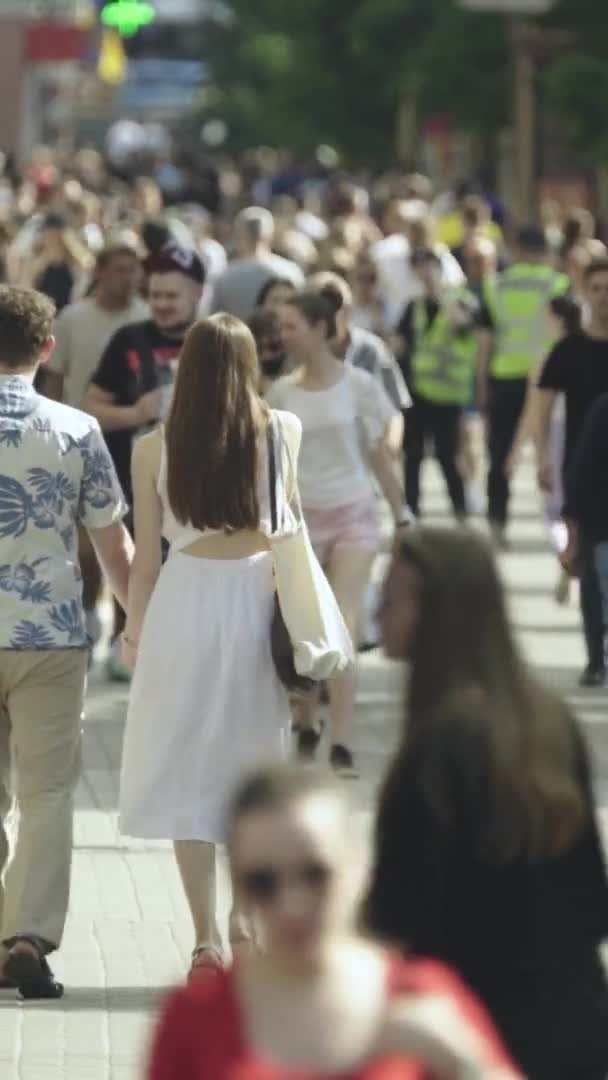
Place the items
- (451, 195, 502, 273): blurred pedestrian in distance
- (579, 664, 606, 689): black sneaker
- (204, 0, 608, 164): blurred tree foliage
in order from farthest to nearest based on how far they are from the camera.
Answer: (204, 0, 608, 164): blurred tree foliage, (451, 195, 502, 273): blurred pedestrian in distance, (579, 664, 606, 689): black sneaker

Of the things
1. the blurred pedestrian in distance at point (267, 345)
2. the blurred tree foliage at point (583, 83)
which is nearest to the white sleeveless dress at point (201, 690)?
the blurred pedestrian in distance at point (267, 345)

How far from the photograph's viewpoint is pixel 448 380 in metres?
19.4

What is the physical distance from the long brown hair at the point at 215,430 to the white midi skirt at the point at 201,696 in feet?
0.49

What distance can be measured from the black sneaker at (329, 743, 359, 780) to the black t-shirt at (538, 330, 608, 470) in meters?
3.52

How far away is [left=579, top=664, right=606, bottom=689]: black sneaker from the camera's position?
14.2m

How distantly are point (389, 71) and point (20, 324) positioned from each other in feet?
173

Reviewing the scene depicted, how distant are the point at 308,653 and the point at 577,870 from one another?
10.7 feet

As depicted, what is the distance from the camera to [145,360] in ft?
38.0

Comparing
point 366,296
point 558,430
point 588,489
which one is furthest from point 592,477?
point 366,296

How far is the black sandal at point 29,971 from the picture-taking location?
7.96m

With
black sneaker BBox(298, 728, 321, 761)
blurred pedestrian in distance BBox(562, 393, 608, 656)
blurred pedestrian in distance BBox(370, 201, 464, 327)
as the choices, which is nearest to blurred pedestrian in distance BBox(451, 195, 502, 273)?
blurred pedestrian in distance BBox(370, 201, 464, 327)

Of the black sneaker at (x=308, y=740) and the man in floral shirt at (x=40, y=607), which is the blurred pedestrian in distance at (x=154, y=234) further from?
the man in floral shirt at (x=40, y=607)

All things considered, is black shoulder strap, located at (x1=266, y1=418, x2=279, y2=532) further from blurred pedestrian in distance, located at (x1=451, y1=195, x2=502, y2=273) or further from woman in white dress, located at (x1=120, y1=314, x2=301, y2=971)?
blurred pedestrian in distance, located at (x1=451, y1=195, x2=502, y2=273)

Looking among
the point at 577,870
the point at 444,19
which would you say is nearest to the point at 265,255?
the point at 577,870
